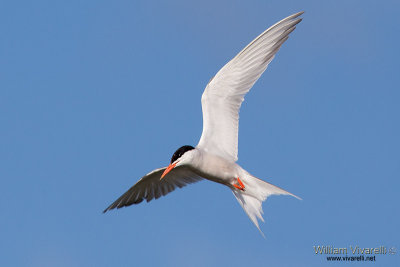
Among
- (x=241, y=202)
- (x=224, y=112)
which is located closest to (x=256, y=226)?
(x=241, y=202)

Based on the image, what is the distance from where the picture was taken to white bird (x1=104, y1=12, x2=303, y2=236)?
32.5ft

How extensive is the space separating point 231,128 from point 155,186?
1.70 meters

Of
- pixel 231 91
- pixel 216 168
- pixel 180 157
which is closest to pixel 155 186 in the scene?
pixel 180 157

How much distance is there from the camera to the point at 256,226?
32.9ft

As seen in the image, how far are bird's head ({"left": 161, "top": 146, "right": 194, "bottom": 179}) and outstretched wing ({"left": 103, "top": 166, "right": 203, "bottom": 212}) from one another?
0.85 metres

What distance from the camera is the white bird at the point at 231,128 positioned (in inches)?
390

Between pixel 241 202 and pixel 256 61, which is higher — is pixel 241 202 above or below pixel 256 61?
below

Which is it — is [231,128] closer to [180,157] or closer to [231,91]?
[231,91]

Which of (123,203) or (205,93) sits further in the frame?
(123,203)

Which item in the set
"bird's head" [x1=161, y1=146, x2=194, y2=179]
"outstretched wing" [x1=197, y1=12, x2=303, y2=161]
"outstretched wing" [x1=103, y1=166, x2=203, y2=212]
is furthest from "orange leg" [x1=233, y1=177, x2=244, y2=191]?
"outstretched wing" [x1=103, y1=166, x2=203, y2=212]

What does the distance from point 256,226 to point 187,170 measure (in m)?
1.65

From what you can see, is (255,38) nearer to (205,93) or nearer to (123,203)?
(205,93)

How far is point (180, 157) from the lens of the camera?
9.94 meters

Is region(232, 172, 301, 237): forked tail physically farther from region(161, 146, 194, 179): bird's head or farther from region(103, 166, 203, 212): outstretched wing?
region(103, 166, 203, 212): outstretched wing
